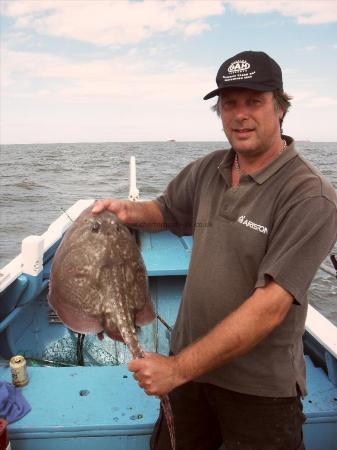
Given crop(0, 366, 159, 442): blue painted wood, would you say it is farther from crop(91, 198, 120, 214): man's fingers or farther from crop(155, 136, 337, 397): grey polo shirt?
crop(91, 198, 120, 214): man's fingers

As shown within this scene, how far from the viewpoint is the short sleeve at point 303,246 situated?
75.2 inches

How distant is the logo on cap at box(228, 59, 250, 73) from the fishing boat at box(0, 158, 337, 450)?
2.39m

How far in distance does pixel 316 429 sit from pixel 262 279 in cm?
177

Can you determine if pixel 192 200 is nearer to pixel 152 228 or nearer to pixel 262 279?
pixel 152 228

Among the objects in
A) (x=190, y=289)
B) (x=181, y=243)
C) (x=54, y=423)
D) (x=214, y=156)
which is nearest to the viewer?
(x=190, y=289)

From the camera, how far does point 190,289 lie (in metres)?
2.51

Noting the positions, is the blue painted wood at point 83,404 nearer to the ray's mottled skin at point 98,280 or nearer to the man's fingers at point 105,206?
the ray's mottled skin at point 98,280

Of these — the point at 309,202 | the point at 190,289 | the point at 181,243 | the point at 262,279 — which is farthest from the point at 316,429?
the point at 181,243

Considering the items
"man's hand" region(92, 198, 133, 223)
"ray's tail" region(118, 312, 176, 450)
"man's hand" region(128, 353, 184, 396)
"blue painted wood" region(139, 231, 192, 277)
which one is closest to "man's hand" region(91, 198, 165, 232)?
"man's hand" region(92, 198, 133, 223)

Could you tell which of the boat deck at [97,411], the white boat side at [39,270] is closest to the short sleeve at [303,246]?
the boat deck at [97,411]

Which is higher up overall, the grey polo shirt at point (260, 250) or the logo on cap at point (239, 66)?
the logo on cap at point (239, 66)

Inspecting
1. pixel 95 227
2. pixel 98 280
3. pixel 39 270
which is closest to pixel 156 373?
pixel 98 280

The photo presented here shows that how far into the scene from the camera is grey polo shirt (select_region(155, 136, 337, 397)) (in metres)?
1.92

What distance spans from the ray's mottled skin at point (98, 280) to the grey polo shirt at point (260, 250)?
393 mm
